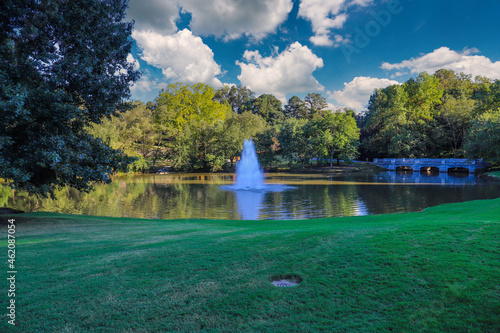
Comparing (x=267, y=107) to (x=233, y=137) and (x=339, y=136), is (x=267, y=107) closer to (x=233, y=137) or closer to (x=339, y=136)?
(x=233, y=137)

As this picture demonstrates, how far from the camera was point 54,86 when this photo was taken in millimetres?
10867

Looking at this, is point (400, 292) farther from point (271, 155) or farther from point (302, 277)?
point (271, 155)

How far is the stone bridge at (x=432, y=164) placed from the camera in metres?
53.0

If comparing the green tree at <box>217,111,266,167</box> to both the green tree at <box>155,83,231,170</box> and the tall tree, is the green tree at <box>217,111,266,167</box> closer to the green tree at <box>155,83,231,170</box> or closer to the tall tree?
the green tree at <box>155,83,231,170</box>

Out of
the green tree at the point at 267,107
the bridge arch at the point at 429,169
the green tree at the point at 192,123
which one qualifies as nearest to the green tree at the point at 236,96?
the green tree at the point at 267,107

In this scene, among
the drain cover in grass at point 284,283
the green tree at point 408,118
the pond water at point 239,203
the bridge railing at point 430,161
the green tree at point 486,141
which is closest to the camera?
the drain cover in grass at point 284,283

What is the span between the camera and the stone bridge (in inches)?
2086

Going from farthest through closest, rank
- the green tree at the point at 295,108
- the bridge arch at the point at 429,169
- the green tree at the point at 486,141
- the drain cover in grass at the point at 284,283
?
1. the green tree at the point at 295,108
2. the bridge arch at the point at 429,169
3. the green tree at the point at 486,141
4. the drain cover in grass at the point at 284,283

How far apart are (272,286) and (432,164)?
63.9 meters

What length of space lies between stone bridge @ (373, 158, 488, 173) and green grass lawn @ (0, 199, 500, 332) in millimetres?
56478

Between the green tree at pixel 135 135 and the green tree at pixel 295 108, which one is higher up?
the green tree at pixel 295 108

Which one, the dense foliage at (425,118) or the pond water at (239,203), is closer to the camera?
the pond water at (239,203)

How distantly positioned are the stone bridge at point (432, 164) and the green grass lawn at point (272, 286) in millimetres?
56478

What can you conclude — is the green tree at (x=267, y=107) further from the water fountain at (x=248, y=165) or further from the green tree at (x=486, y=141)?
the green tree at (x=486, y=141)
